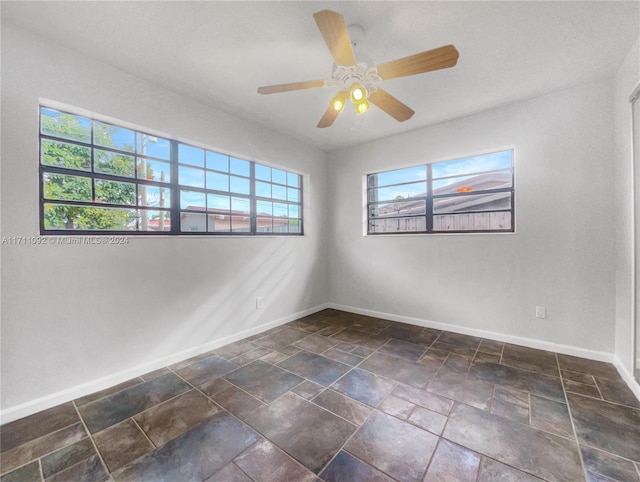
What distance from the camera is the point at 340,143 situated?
14.1ft

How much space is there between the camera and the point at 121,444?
5.35 feet

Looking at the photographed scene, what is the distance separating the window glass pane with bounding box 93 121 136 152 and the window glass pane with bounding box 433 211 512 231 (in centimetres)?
364

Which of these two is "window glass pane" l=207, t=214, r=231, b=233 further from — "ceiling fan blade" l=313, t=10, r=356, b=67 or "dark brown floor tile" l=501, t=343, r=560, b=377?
"dark brown floor tile" l=501, t=343, r=560, b=377

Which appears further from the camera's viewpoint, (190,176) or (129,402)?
(190,176)

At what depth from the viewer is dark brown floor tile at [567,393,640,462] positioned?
157 centimetres

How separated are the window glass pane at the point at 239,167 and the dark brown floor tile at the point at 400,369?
2.66m

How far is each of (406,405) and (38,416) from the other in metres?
2.64

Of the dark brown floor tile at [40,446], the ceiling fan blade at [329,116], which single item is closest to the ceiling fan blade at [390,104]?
the ceiling fan blade at [329,116]

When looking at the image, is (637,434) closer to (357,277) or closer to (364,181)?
(357,277)

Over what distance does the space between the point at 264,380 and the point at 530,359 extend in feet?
8.58

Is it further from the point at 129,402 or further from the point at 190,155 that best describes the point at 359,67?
the point at 129,402

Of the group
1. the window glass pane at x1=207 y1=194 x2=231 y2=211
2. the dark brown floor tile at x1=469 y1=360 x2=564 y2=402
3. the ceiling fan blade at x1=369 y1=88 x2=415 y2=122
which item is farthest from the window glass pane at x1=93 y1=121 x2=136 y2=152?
the dark brown floor tile at x1=469 y1=360 x2=564 y2=402

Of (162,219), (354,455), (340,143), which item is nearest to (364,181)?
(340,143)

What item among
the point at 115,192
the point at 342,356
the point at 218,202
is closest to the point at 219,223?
the point at 218,202
